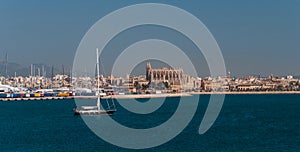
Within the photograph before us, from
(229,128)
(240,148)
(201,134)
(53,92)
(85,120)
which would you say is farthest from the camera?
(53,92)

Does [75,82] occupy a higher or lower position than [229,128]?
higher

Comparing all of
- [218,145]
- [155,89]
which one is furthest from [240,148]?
[155,89]

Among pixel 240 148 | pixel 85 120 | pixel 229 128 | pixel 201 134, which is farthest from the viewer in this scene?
pixel 85 120

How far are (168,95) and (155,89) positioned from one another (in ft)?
49.6

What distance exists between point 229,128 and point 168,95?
316 ft

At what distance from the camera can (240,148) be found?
28.4m

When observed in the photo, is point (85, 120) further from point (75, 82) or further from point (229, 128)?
point (75, 82)

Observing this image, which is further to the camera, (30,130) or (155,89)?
(155,89)

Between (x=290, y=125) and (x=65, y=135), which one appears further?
(x=290, y=125)

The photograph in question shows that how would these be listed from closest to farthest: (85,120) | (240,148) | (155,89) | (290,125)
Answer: (240,148) → (290,125) → (85,120) → (155,89)

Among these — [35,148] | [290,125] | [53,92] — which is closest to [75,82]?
[53,92]

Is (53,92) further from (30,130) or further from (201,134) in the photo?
(201,134)

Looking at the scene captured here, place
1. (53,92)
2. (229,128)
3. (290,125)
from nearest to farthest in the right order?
1. (229,128)
2. (290,125)
3. (53,92)

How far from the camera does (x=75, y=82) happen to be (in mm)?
134625
